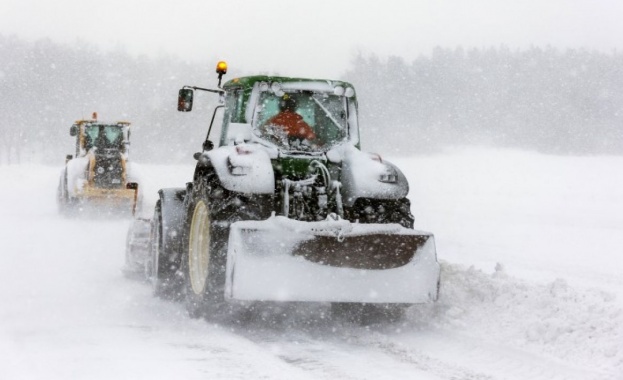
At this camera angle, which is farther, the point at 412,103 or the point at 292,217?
the point at 412,103

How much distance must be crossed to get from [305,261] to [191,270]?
1.41 metres

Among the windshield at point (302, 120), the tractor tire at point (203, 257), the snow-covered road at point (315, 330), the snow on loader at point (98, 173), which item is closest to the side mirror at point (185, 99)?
the windshield at point (302, 120)

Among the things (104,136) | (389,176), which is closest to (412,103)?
(104,136)

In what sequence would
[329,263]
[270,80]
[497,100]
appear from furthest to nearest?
1. [497,100]
2. [270,80]
3. [329,263]

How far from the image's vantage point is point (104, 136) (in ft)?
59.9

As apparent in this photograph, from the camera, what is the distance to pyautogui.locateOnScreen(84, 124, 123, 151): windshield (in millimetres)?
18203

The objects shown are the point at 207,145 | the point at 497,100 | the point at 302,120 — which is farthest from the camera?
the point at 497,100

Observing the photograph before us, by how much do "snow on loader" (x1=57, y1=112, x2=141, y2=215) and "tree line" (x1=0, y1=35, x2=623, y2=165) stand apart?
123 ft

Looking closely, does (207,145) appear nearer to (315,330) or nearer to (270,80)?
(270,80)

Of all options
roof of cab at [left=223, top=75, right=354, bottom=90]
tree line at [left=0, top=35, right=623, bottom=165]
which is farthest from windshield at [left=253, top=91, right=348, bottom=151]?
tree line at [left=0, top=35, right=623, bottom=165]

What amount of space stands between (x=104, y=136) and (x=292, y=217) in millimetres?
13218

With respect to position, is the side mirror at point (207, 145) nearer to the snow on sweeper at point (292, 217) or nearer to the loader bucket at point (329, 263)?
the snow on sweeper at point (292, 217)

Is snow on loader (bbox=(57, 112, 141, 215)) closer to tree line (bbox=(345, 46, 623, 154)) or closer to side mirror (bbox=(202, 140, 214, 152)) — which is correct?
side mirror (bbox=(202, 140, 214, 152))

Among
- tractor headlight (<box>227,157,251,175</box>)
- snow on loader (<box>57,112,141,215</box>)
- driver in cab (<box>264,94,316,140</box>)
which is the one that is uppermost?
driver in cab (<box>264,94,316,140</box>)
